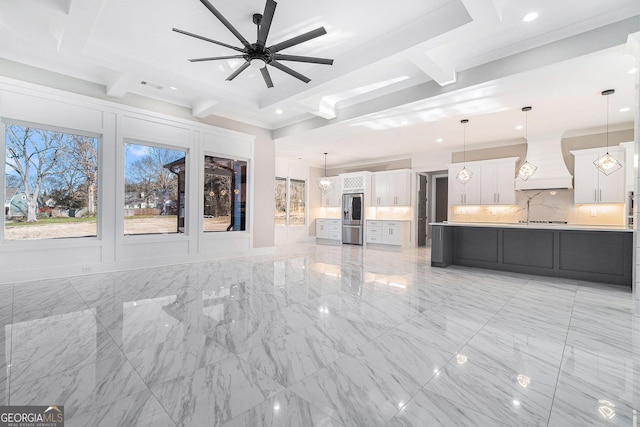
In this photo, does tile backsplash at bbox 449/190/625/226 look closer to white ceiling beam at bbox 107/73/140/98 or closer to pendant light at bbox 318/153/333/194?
pendant light at bbox 318/153/333/194

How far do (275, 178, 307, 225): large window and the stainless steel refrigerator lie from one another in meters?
1.65

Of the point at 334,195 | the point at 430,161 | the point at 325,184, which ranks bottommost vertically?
the point at 334,195

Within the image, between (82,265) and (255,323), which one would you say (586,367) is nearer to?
(255,323)

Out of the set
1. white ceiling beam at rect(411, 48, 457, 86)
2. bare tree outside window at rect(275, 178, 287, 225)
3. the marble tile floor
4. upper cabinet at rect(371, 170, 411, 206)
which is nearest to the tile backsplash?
upper cabinet at rect(371, 170, 411, 206)

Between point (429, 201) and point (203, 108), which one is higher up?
point (203, 108)

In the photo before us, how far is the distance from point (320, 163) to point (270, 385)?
9.69 metres

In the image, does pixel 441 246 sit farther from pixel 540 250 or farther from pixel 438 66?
pixel 438 66

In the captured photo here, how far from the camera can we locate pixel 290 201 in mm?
10820

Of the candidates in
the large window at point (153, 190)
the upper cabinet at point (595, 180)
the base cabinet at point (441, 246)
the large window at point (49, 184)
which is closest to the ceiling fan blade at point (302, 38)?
the large window at point (153, 190)

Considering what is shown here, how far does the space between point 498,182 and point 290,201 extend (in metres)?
6.49

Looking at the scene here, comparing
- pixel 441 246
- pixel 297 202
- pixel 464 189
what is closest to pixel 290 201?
pixel 297 202

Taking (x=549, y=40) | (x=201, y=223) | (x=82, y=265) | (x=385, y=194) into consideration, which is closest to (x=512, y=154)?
(x=385, y=194)

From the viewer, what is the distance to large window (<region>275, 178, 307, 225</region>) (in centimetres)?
1053

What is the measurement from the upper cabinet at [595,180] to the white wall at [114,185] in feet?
23.5
